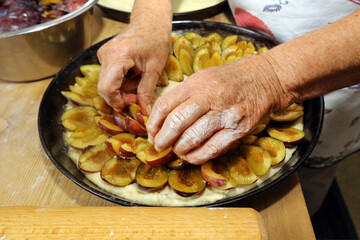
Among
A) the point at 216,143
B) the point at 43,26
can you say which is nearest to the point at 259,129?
the point at 216,143

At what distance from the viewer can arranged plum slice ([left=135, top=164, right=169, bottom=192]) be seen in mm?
911

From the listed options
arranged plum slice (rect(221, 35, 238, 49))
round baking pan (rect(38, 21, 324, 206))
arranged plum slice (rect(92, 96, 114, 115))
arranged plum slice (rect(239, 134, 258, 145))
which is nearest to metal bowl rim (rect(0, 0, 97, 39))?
round baking pan (rect(38, 21, 324, 206))

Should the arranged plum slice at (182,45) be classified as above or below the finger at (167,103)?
below

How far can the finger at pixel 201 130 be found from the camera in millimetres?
798

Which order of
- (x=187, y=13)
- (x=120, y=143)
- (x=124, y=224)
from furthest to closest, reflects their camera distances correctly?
1. (x=187, y=13)
2. (x=120, y=143)
3. (x=124, y=224)

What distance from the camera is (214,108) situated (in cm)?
80

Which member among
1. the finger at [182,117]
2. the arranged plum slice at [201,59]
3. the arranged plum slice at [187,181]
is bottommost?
the arranged plum slice at [187,181]

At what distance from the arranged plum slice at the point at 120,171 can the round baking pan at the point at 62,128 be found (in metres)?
0.05

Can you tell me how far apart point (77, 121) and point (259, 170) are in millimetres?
672

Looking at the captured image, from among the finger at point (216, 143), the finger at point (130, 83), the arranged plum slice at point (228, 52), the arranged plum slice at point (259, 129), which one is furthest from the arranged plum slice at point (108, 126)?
the arranged plum slice at point (228, 52)

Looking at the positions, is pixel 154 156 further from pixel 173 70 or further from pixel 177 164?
pixel 173 70

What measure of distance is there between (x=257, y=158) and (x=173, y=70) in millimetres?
528

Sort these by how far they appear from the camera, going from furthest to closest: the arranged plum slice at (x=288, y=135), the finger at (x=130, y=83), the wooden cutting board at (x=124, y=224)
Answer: the finger at (x=130, y=83)
the arranged plum slice at (x=288, y=135)
the wooden cutting board at (x=124, y=224)

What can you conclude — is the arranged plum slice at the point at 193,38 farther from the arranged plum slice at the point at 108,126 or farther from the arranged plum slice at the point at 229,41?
the arranged plum slice at the point at 108,126
